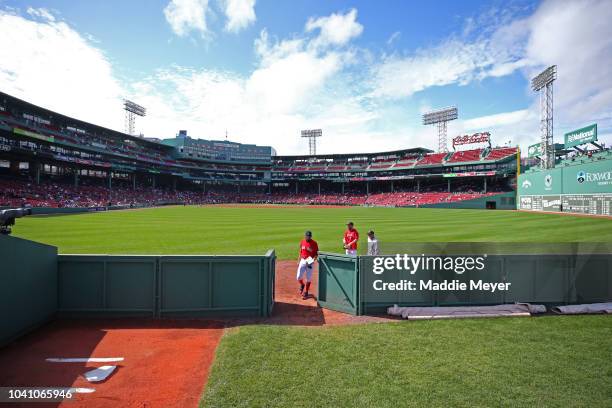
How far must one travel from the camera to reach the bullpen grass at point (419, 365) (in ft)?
12.5

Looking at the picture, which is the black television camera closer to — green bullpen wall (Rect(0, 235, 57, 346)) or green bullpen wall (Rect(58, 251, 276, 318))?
green bullpen wall (Rect(0, 235, 57, 346))

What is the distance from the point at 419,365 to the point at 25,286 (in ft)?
23.8

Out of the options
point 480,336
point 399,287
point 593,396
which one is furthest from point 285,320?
point 593,396

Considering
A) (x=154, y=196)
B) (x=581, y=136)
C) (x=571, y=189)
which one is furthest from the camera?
(x=154, y=196)

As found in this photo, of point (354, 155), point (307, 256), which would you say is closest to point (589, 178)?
point (307, 256)

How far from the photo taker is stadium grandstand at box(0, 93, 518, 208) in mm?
46531

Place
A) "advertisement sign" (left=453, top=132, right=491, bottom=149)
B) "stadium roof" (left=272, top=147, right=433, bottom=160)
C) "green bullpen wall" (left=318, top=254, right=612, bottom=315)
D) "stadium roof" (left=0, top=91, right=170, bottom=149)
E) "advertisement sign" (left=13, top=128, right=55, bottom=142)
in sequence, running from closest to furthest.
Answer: "green bullpen wall" (left=318, top=254, right=612, bottom=315), "advertisement sign" (left=13, top=128, right=55, bottom=142), "stadium roof" (left=0, top=91, right=170, bottom=149), "advertisement sign" (left=453, top=132, right=491, bottom=149), "stadium roof" (left=272, top=147, right=433, bottom=160)

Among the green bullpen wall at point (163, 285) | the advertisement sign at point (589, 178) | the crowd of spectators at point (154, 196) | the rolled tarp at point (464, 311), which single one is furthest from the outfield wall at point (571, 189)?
the green bullpen wall at point (163, 285)

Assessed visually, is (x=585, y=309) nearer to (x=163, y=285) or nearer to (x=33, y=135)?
(x=163, y=285)

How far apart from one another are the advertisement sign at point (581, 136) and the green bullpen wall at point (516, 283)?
44.5m

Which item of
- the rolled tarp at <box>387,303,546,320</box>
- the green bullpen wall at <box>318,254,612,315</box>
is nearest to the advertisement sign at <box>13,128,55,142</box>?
the green bullpen wall at <box>318,254,612,315</box>

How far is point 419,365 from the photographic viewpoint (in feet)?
15.0

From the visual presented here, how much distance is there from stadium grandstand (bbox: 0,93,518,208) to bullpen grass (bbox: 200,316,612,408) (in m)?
A: 44.0

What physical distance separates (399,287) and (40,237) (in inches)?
790
